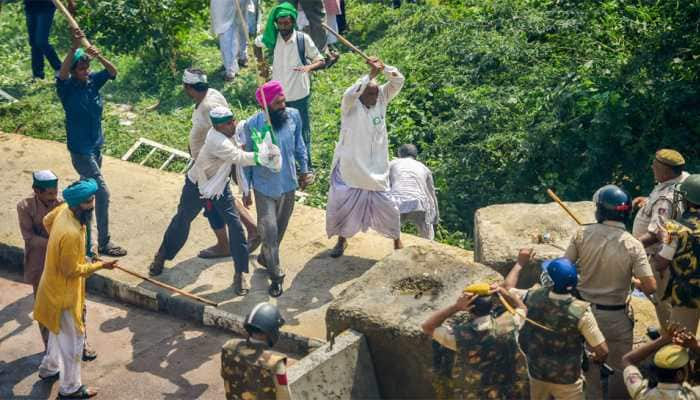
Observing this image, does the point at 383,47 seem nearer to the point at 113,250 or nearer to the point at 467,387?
the point at 113,250

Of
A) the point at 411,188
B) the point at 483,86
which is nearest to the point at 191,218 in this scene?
the point at 411,188

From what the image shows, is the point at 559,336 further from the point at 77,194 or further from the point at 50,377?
the point at 50,377

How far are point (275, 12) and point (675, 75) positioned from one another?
14.1ft

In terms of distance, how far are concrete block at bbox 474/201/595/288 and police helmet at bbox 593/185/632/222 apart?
34.6 inches

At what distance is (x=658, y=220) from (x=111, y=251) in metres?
4.94

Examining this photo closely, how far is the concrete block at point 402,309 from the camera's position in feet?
20.8

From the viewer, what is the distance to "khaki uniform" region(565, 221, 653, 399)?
6.08 metres

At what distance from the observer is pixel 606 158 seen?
9805 millimetres

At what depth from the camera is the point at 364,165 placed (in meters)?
8.23

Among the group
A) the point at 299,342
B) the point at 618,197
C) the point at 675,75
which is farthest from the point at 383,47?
the point at 618,197

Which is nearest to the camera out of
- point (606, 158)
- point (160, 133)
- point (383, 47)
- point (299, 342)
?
point (299, 342)

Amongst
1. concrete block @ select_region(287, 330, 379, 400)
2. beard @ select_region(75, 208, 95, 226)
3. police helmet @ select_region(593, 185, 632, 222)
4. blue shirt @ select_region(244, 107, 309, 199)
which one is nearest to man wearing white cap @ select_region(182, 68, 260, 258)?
blue shirt @ select_region(244, 107, 309, 199)

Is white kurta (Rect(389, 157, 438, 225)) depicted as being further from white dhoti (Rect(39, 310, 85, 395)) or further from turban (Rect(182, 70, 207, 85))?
white dhoti (Rect(39, 310, 85, 395))

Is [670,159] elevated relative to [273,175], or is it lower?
elevated
